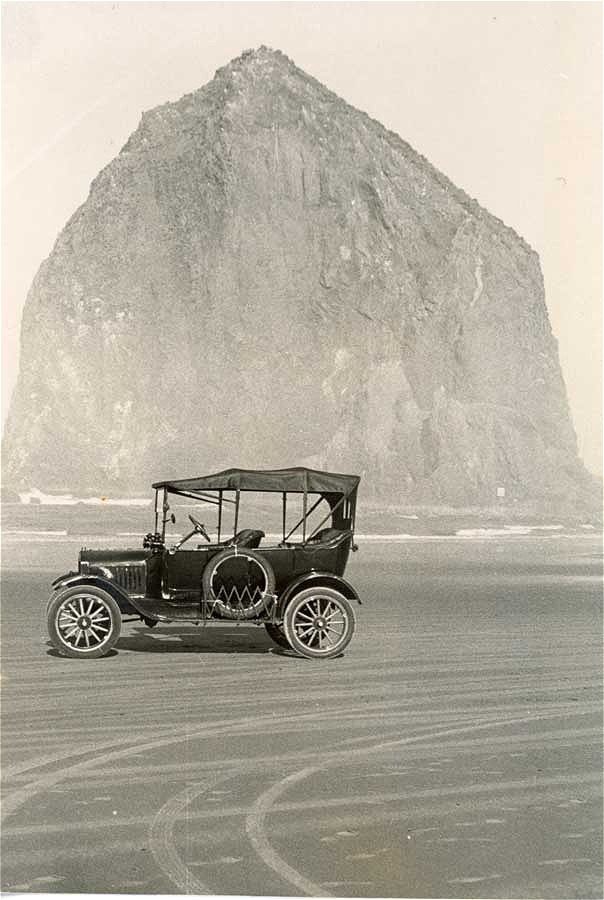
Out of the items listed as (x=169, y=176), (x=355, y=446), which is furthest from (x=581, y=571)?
(x=169, y=176)

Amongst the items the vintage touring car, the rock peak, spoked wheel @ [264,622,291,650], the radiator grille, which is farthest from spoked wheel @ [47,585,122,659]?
the rock peak

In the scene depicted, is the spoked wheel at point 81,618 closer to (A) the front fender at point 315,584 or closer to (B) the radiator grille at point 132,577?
(B) the radiator grille at point 132,577

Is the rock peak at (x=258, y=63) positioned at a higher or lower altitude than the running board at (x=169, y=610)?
higher

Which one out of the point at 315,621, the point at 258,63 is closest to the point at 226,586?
the point at 315,621

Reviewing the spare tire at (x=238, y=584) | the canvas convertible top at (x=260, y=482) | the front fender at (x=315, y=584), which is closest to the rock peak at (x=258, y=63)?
the canvas convertible top at (x=260, y=482)

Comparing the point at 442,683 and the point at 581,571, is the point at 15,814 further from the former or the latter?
the point at 581,571
